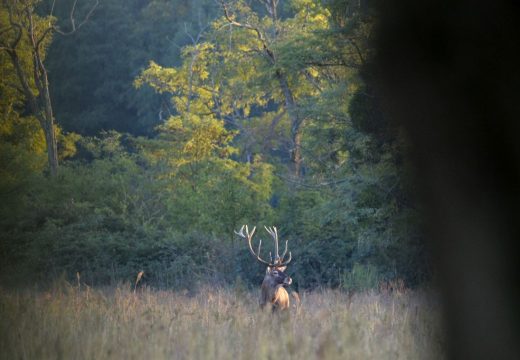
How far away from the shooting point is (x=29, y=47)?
110ft

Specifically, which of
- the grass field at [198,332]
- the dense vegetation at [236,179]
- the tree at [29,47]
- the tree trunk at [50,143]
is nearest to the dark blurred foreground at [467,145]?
the dense vegetation at [236,179]

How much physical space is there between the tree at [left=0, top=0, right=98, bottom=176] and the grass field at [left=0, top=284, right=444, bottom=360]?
872 inches

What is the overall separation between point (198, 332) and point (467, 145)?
5.88 m

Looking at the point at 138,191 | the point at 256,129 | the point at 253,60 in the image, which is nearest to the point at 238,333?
the point at 138,191

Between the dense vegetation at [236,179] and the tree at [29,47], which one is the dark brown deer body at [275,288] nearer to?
the dense vegetation at [236,179]

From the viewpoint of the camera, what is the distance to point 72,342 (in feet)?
23.0

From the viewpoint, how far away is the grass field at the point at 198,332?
663cm

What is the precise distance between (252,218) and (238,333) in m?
16.2

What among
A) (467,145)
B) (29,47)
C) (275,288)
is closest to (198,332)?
(275,288)

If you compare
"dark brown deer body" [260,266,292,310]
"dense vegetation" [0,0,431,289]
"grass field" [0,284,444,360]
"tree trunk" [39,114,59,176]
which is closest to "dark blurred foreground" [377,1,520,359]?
"dense vegetation" [0,0,431,289]

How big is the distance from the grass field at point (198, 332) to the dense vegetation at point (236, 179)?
4719 mm

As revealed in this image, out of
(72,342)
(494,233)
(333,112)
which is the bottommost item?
(72,342)

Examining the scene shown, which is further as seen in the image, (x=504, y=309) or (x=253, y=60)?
(x=253, y=60)

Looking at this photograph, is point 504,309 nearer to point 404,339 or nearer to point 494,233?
point 494,233
